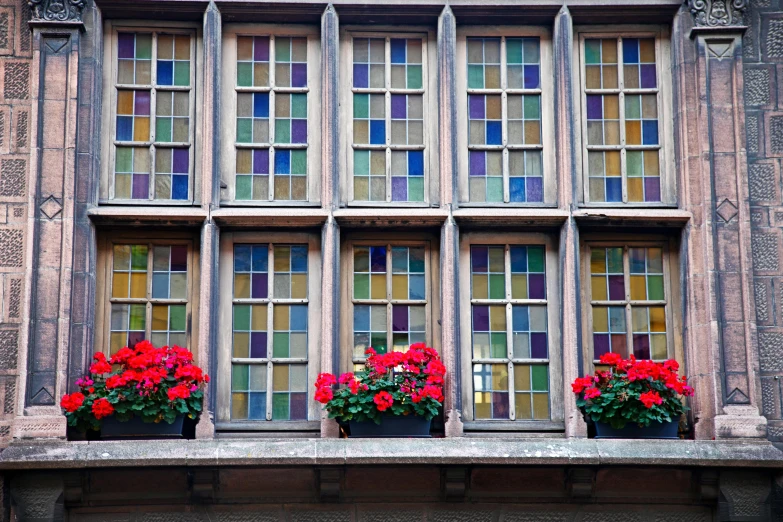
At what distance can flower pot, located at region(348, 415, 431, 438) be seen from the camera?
10086 millimetres

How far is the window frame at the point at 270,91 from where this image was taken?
10812mm

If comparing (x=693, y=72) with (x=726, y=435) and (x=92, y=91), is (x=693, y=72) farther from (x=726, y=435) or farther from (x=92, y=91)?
(x=92, y=91)

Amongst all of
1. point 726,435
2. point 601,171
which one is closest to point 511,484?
point 726,435

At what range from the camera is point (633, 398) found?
10.1m

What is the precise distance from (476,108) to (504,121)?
0.26 m

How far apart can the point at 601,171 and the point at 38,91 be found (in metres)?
4.66

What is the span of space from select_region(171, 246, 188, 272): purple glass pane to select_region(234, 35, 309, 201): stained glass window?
631mm

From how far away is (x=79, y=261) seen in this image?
10445 mm

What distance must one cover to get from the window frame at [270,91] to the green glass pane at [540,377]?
7.36 ft

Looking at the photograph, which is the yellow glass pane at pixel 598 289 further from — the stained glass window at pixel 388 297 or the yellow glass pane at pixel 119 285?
the yellow glass pane at pixel 119 285

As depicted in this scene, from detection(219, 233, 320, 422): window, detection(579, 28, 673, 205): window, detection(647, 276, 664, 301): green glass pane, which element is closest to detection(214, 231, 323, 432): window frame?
detection(219, 233, 320, 422): window

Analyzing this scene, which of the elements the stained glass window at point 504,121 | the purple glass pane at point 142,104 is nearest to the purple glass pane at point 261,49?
the purple glass pane at point 142,104

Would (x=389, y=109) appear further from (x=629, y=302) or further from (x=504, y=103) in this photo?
(x=629, y=302)

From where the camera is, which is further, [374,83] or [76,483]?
A: [374,83]
